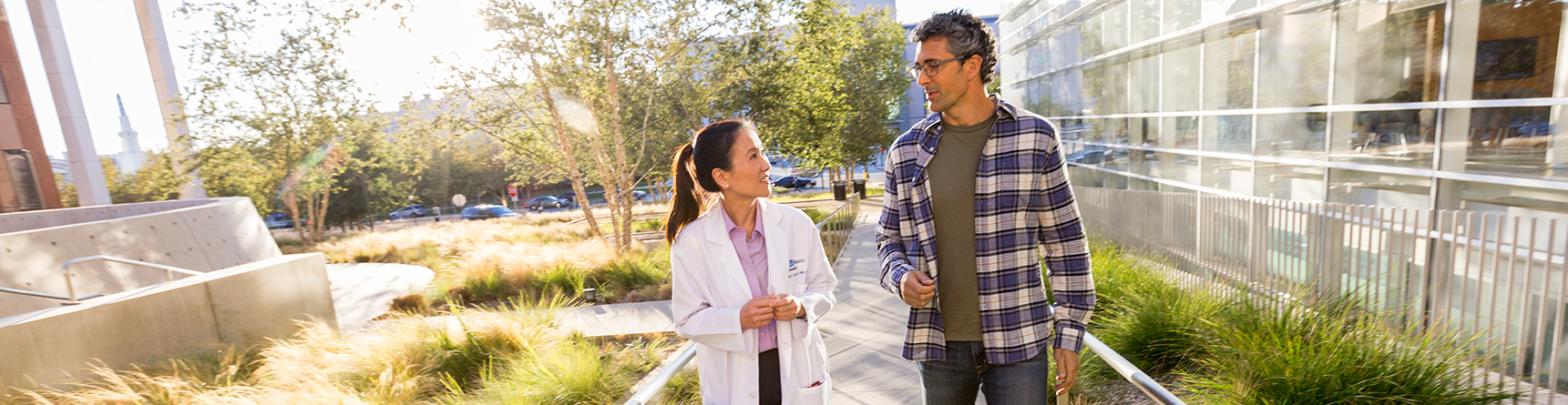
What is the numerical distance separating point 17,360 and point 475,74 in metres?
7.73

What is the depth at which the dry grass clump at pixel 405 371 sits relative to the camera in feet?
14.8

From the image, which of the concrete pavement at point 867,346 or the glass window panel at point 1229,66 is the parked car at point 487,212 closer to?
the concrete pavement at point 867,346

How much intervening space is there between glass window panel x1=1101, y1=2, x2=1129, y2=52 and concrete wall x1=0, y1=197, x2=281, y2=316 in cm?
1486

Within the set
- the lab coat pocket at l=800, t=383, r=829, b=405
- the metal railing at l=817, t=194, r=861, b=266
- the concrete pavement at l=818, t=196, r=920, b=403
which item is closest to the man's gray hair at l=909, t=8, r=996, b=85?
the lab coat pocket at l=800, t=383, r=829, b=405

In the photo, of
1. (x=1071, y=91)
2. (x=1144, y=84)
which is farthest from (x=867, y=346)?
(x=1071, y=91)

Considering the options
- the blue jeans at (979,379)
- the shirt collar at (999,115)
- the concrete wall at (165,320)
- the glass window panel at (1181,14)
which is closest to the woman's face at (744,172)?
the shirt collar at (999,115)

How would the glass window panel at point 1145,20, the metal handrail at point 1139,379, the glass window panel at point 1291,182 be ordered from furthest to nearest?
1. the glass window panel at point 1145,20
2. the glass window panel at point 1291,182
3. the metal handrail at point 1139,379

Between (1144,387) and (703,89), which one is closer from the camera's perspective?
(1144,387)

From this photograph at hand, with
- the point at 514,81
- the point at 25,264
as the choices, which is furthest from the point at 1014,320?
the point at 514,81

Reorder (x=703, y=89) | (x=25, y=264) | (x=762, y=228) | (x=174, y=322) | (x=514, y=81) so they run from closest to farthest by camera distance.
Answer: (x=762, y=228) → (x=174, y=322) → (x=25, y=264) → (x=514, y=81) → (x=703, y=89)

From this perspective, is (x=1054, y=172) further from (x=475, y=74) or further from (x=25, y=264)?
(x=475, y=74)

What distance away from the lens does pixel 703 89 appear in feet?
46.2

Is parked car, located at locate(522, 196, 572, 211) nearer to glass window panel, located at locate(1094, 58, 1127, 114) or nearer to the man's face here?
glass window panel, located at locate(1094, 58, 1127, 114)

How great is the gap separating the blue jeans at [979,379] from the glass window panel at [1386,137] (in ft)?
22.1
